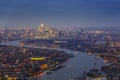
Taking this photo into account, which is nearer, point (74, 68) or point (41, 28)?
point (74, 68)

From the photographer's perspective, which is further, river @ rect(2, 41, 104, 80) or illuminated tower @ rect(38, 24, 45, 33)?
illuminated tower @ rect(38, 24, 45, 33)

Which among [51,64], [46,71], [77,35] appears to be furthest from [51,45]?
[46,71]

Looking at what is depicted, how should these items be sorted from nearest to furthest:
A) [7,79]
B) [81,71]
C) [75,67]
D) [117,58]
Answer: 1. [7,79]
2. [81,71]
3. [75,67]
4. [117,58]

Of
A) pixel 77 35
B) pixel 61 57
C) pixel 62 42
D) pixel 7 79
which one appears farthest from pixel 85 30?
pixel 7 79

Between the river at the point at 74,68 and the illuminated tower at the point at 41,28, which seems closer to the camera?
the river at the point at 74,68

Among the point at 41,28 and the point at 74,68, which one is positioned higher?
the point at 41,28

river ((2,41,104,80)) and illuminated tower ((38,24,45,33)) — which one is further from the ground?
illuminated tower ((38,24,45,33))

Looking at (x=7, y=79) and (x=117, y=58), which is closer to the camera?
(x=7, y=79)

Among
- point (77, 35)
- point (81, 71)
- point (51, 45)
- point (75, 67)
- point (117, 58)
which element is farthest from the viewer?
point (77, 35)

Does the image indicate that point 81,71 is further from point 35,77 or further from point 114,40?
point 114,40

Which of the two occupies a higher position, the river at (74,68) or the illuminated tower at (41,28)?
the illuminated tower at (41,28)

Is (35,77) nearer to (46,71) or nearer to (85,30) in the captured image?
(46,71)
